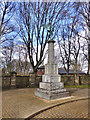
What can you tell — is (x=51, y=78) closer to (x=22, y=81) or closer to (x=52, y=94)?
(x=52, y=94)

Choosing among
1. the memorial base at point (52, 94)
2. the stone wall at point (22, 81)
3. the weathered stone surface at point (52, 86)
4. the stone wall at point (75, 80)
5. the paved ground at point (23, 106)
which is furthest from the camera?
the stone wall at point (75, 80)

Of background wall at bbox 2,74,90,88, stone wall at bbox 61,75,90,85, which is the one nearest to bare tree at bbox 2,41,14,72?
background wall at bbox 2,74,90,88

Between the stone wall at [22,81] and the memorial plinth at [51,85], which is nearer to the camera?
the memorial plinth at [51,85]

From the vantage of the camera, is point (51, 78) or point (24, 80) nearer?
point (51, 78)

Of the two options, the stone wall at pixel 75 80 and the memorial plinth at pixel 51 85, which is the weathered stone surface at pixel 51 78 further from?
the stone wall at pixel 75 80

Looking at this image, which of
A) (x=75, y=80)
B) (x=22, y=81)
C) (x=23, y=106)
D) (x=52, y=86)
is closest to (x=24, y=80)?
(x=22, y=81)

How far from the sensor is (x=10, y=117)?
3984 millimetres

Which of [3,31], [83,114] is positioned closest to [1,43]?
[3,31]

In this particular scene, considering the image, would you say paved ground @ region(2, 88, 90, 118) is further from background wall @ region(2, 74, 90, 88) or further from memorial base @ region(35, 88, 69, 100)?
background wall @ region(2, 74, 90, 88)

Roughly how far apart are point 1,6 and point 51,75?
35.4ft

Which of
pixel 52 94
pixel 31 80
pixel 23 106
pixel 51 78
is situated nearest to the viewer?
pixel 23 106

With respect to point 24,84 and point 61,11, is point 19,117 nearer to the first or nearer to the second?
point 24,84

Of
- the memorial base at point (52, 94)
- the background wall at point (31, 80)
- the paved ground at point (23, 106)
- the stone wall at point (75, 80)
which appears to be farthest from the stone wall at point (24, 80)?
the memorial base at point (52, 94)

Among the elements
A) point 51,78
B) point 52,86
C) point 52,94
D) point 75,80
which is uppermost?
point 51,78
